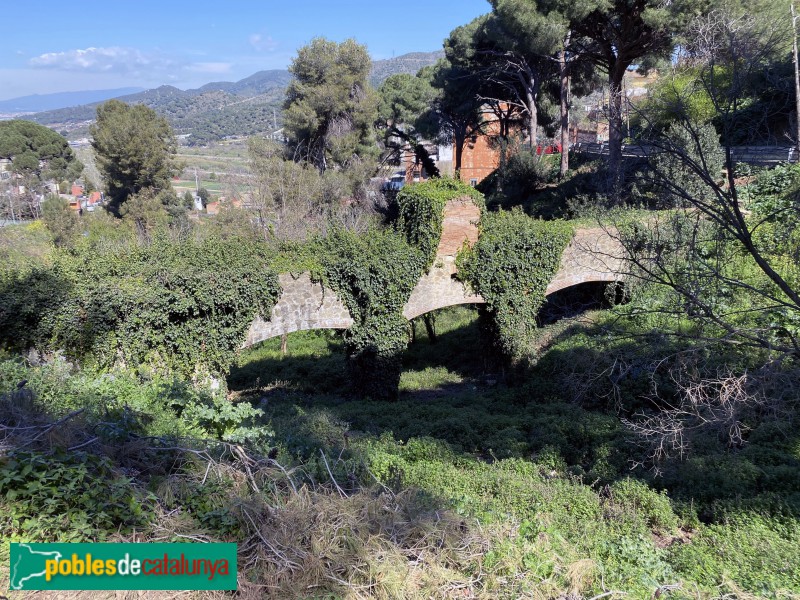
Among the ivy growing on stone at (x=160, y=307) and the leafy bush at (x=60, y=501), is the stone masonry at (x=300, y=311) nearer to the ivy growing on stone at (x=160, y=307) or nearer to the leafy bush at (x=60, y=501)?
the ivy growing on stone at (x=160, y=307)

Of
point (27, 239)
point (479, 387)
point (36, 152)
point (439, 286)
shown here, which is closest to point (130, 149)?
point (27, 239)

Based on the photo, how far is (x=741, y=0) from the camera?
→ 45.2 feet

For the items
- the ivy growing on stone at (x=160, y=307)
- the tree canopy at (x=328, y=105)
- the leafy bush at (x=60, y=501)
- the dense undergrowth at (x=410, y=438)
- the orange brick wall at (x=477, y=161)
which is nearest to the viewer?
the leafy bush at (x=60, y=501)

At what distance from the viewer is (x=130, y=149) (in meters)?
27.9

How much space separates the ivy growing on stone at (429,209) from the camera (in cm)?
1181

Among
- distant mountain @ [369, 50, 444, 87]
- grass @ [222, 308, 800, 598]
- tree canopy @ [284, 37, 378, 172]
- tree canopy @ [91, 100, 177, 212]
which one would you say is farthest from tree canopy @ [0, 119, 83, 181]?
distant mountain @ [369, 50, 444, 87]

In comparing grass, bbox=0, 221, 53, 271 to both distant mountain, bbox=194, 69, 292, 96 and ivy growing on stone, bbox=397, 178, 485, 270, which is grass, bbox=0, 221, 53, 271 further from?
distant mountain, bbox=194, 69, 292, 96

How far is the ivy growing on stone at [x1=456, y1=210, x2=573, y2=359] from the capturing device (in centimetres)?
1217

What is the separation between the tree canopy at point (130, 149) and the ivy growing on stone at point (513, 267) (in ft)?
74.4

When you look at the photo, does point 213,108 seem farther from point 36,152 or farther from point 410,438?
point 410,438

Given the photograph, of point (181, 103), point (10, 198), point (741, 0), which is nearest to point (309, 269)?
point (741, 0)

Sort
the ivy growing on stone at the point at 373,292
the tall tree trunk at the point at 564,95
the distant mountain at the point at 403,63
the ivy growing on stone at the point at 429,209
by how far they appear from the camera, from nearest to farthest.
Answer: the ivy growing on stone at the point at 373,292 → the ivy growing on stone at the point at 429,209 → the tall tree trunk at the point at 564,95 → the distant mountain at the point at 403,63

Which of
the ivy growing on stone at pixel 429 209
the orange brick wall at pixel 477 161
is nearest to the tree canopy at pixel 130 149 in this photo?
the orange brick wall at pixel 477 161

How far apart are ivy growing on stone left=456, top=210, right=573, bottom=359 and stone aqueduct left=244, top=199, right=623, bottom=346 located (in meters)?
0.28
